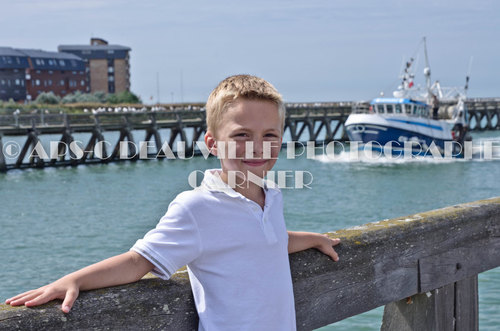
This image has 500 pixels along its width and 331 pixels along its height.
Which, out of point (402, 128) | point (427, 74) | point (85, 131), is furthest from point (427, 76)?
point (85, 131)

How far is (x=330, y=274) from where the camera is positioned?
2.25 metres

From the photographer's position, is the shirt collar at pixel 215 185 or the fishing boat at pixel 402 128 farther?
the fishing boat at pixel 402 128

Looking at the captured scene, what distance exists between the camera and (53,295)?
1.65 meters

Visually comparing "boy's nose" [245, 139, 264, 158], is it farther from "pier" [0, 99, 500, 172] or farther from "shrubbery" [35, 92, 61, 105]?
"shrubbery" [35, 92, 61, 105]

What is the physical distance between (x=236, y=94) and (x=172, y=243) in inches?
19.1

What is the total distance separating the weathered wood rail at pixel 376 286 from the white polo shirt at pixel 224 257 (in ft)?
0.23

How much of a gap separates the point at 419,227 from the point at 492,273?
996cm

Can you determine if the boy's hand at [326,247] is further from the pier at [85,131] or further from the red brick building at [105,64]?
the red brick building at [105,64]

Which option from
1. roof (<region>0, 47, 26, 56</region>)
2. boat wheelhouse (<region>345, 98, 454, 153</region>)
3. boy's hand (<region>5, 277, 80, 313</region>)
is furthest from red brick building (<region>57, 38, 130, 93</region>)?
boy's hand (<region>5, 277, 80, 313</region>)

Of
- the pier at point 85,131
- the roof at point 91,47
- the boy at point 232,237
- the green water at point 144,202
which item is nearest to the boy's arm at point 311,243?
the boy at point 232,237

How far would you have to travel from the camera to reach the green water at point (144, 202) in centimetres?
1520

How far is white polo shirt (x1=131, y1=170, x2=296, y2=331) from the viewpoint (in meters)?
1.87

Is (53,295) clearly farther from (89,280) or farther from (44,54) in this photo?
(44,54)

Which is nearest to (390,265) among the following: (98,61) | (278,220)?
(278,220)
